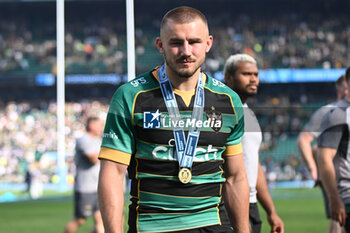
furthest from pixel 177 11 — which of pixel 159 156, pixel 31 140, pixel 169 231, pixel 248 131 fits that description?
pixel 31 140

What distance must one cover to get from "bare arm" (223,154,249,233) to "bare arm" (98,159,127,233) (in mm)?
480

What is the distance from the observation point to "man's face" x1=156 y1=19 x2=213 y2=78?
234 centimetres

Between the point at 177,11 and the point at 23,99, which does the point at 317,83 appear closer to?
the point at 23,99

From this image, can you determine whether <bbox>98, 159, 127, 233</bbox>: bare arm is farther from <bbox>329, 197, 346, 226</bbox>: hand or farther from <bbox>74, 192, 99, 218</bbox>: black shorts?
<bbox>74, 192, 99, 218</bbox>: black shorts

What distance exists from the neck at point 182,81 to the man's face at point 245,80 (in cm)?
139

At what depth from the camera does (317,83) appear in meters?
28.4

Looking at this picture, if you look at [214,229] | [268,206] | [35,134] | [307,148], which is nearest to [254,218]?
[268,206]

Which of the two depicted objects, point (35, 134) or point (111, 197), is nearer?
point (111, 197)

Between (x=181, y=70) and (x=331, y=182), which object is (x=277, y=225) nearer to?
(x=331, y=182)

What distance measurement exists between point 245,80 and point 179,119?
1496 millimetres

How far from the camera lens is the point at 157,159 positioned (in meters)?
2.39

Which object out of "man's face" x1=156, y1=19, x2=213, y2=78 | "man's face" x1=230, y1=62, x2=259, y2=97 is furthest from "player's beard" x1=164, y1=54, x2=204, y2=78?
"man's face" x1=230, y1=62, x2=259, y2=97

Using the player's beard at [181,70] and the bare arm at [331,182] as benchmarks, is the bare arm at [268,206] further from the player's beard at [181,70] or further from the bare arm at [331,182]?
the player's beard at [181,70]

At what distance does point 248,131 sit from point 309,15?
26.6 meters
